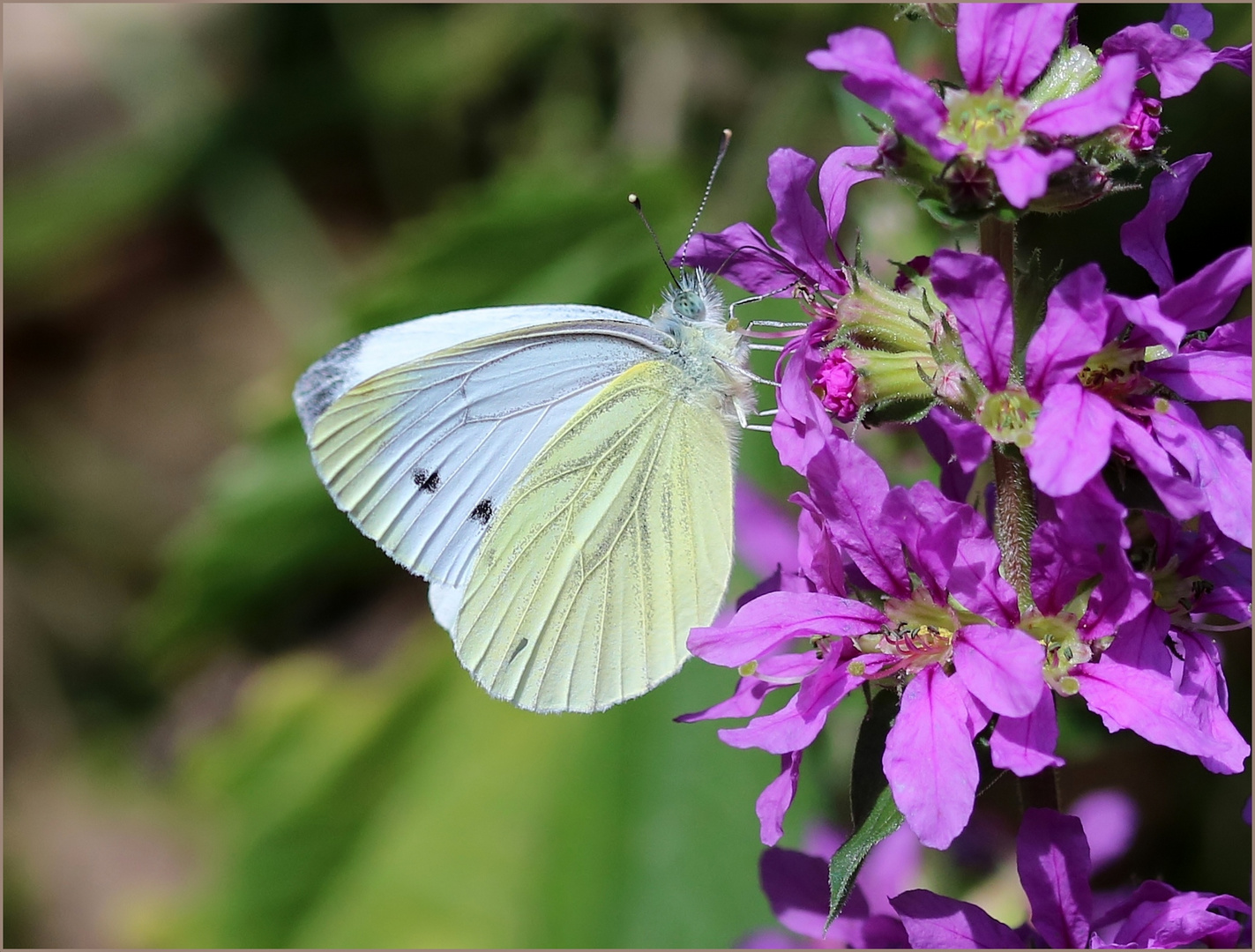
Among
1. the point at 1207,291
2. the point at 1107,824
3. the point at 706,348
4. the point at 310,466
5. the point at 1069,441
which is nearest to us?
the point at 1069,441

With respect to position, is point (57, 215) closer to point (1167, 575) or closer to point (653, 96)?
point (653, 96)

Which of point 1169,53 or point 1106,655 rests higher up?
point 1169,53

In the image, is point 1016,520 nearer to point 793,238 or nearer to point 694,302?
point 793,238

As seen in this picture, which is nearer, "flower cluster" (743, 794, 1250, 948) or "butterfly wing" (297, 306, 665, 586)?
"flower cluster" (743, 794, 1250, 948)

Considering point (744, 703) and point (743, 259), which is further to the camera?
point (743, 259)

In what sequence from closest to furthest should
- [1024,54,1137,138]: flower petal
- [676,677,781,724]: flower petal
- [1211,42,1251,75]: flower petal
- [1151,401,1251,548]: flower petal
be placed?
1. [1024,54,1137,138]: flower petal
2. [1151,401,1251,548]: flower petal
3. [1211,42,1251,75]: flower petal
4. [676,677,781,724]: flower petal

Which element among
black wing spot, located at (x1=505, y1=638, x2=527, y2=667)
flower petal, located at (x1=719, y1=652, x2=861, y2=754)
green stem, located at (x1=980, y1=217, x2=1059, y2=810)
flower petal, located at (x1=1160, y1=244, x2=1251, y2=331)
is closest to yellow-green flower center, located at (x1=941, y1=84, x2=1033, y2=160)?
green stem, located at (x1=980, y1=217, x2=1059, y2=810)

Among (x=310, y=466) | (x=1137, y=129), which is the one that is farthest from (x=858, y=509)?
(x=310, y=466)

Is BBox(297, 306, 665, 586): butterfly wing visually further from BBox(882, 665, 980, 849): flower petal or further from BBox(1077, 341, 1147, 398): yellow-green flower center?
BBox(882, 665, 980, 849): flower petal
